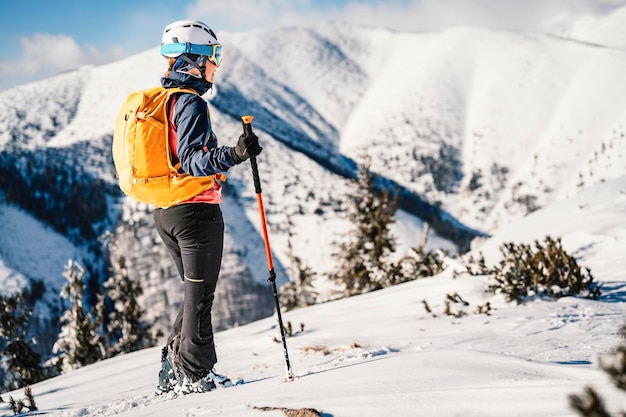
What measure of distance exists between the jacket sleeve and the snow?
1.74m

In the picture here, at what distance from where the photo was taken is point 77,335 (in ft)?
79.5

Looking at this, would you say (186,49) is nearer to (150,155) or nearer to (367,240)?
(150,155)

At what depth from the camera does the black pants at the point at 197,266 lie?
4.36 meters

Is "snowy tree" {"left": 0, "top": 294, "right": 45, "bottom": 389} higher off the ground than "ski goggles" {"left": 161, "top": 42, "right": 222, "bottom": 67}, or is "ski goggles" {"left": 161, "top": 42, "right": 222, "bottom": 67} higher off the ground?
"ski goggles" {"left": 161, "top": 42, "right": 222, "bottom": 67}

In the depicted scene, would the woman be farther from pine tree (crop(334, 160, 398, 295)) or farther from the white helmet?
pine tree (crop(334, 160, 398, 295))

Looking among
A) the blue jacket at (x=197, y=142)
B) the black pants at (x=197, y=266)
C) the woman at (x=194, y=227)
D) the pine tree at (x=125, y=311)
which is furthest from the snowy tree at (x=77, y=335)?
the blue jacket at (x=197, y=142)

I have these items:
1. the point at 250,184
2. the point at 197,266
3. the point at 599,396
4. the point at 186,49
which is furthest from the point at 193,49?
the point at 250,184

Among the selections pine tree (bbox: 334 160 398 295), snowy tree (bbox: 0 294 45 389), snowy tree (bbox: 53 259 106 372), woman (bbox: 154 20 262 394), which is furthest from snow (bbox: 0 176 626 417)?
snowy tree (bbox: 53 259 106 372)

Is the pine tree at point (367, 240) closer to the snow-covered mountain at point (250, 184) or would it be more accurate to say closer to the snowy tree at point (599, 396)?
the snow-covered mountain at point (250, 184)

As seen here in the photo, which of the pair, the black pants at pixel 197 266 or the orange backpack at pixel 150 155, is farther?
the black pants at pixel 197 266

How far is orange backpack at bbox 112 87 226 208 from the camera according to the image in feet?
13.5

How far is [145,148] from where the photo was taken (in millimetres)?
4125

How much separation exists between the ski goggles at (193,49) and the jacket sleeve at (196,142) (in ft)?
1.68

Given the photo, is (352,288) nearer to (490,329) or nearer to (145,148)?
(490,329)
